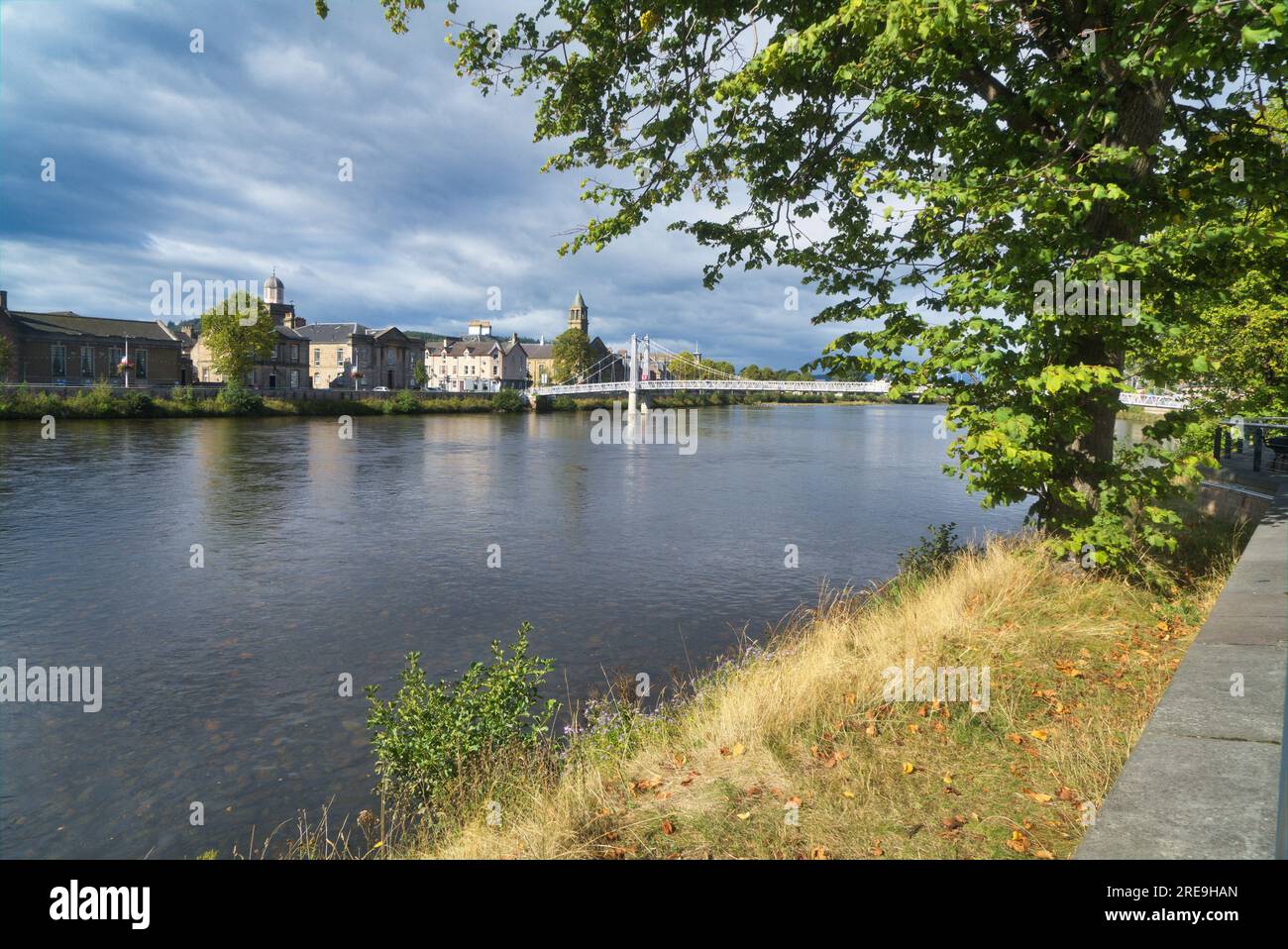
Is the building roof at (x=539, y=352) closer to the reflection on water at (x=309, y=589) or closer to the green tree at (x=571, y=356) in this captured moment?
the green tree at (x=571, y=356)

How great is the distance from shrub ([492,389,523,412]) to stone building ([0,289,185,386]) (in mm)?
32747

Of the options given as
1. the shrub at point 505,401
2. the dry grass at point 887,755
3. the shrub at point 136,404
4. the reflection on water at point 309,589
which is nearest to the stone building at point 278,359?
the shrub at point 505,401

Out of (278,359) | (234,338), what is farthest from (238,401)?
(278,359)

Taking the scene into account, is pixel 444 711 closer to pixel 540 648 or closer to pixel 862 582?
pixel 540 648

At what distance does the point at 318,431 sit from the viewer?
50875 millimetres

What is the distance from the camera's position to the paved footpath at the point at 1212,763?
121 inches

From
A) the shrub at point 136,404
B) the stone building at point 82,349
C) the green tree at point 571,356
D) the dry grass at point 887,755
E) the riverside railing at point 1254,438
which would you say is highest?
the green tree at point 571,356

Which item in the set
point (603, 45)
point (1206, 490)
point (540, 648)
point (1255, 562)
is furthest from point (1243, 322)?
point (540, 648)

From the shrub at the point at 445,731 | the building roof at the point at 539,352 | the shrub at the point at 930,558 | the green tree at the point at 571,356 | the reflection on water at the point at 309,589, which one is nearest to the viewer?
the shrub at the point at 445,731

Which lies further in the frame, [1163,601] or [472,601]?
[472,601]

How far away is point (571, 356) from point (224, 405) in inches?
2507

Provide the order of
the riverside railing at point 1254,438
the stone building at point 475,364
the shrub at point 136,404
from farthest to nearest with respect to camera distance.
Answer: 1. the stone building at point 475,364
2. the shrub at point 136,404
3. the riverside railing at point 1254,438

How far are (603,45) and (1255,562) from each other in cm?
948

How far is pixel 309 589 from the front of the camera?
14.1 m
